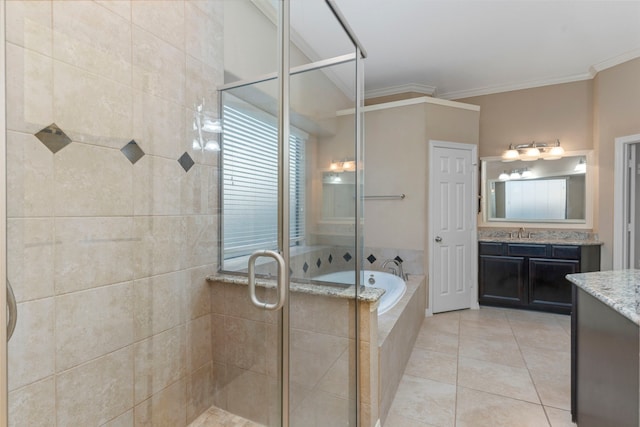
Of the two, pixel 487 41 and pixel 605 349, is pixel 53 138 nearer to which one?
pixel 605 349

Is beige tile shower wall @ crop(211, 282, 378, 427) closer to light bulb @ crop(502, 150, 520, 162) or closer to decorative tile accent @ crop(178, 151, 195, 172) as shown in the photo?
decorative tile accent @ crop(178, 151, 195, 172)

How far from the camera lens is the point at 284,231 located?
3.85 feet

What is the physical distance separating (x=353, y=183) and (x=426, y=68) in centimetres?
264

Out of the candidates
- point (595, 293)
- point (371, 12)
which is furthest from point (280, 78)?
point (371, 12)

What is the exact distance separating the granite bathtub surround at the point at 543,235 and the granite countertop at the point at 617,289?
2.19 metres

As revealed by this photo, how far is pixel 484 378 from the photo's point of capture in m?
2.27

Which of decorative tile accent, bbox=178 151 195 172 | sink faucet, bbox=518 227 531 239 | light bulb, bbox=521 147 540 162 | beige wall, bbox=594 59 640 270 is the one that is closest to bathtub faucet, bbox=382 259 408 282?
sink faucet, bbox=518 227 531 239

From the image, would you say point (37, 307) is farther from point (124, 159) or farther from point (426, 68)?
point (426, 68)

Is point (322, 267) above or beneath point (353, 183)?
beneath

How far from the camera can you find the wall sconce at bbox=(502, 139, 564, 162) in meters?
3.95

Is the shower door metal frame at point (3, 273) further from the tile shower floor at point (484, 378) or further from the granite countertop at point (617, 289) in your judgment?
the granite countertop at point (617, 289)

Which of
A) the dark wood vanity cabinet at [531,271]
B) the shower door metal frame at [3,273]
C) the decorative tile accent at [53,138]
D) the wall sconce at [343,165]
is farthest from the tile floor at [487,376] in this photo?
the decorative tile accent at [53,138]

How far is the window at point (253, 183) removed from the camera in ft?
4.21

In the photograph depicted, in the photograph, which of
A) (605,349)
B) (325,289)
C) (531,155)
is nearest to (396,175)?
(531,155)
